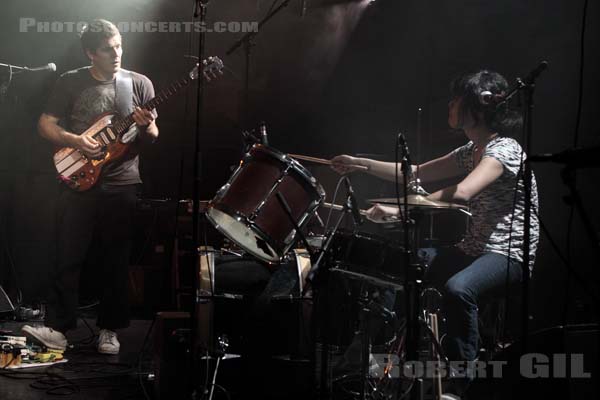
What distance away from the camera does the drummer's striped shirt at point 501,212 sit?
127 inches

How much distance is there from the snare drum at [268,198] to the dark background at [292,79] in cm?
217

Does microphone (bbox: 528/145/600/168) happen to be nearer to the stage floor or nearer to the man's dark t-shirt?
the stage floor

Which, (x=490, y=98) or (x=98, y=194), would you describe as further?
(x=98, y=194)

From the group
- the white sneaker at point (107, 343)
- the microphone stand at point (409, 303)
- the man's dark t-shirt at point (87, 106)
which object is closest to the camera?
the microphone stand at point (409, 303)

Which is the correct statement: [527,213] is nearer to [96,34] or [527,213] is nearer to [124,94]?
[124,94]

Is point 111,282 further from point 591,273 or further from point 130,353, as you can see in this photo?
point 591,273

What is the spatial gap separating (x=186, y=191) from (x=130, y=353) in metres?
2.29

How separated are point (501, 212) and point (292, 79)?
3532 millimetres

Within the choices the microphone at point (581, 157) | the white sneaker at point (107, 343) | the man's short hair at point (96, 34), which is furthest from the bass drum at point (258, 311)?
the microphone at point (581, 157)

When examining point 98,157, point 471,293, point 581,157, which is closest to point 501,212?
point 471,293

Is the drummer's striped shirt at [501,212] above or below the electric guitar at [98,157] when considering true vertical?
below

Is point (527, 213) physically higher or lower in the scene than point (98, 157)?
lower

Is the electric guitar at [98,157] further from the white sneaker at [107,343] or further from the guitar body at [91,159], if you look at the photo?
the white sneaker at [107,343]

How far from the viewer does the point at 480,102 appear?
3379 mm
